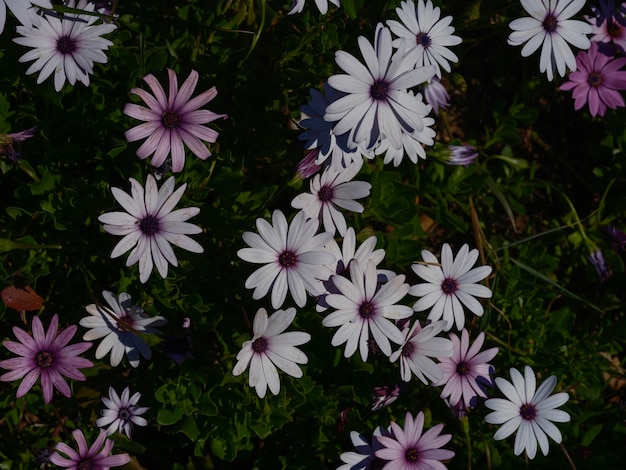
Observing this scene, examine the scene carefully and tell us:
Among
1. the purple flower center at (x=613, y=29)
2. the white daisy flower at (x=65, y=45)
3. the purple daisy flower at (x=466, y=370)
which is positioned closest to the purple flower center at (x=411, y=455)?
the purple daisy flower at (x=466, y=370)

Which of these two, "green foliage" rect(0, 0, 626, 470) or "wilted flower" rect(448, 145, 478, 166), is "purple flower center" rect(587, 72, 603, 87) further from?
"wilted flower" rect(448, 145, 478, 166)

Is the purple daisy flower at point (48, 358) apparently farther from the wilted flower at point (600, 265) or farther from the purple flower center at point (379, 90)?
the wilted flower at point (600, 265)

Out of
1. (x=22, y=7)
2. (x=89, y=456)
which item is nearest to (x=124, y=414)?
(x=89, y=456)

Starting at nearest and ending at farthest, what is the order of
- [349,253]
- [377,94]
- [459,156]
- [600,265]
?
1. [377,94]
2. [349,253]
3. [459,156]
4. [600,265]

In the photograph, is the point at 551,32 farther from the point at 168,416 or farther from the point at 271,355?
the point at 168,416

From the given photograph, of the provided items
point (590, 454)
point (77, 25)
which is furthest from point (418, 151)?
point (590, 454)

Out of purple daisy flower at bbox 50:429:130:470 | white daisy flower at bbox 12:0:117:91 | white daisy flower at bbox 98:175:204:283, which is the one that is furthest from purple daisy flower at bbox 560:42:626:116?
purple daisy flower at bbox 50:429:130:470
